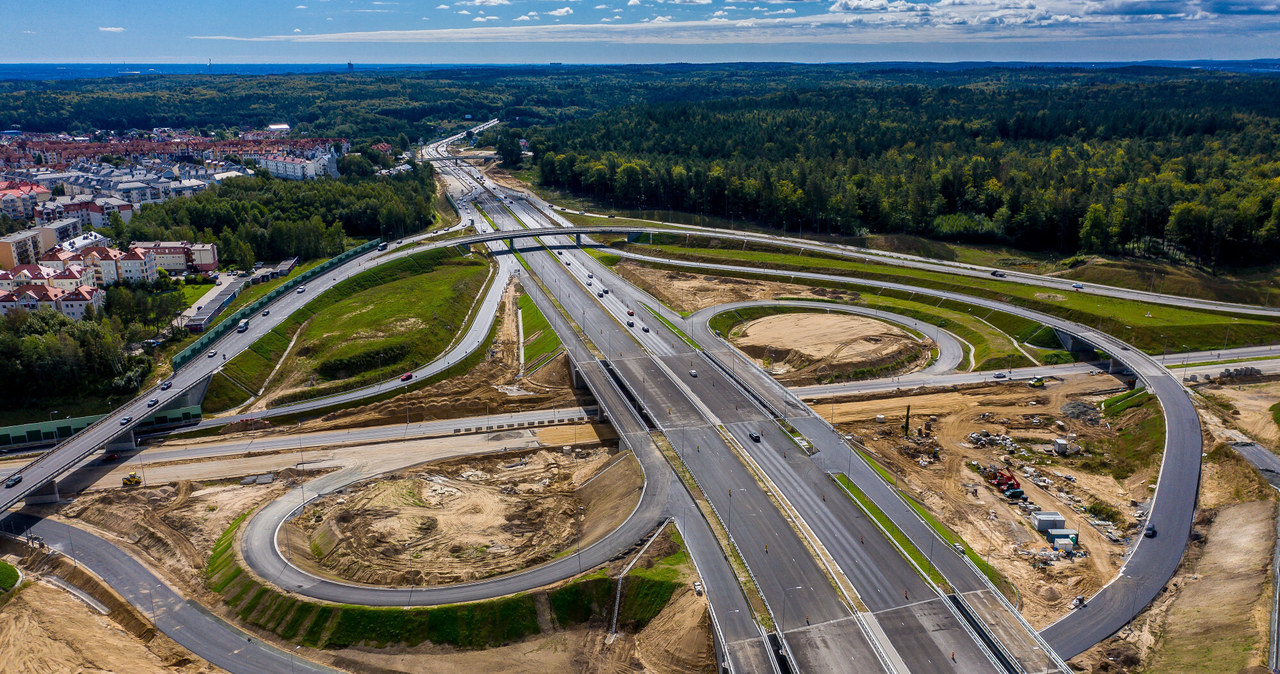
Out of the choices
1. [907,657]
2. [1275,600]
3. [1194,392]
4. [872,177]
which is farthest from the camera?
[872,177]

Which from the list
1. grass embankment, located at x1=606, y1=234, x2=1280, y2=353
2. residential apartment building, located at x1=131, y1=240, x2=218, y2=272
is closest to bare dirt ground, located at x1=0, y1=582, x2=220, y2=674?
residential apartment building, located at x1=131, y1=240, x2=218, y2=272

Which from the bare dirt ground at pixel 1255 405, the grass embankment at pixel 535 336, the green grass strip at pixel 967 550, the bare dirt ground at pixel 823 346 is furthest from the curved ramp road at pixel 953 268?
the green grass strip at pixel 967 550

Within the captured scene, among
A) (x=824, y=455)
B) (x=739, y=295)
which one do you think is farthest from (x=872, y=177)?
(x=824, y=455)

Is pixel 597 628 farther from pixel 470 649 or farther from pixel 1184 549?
pixel 1184 549

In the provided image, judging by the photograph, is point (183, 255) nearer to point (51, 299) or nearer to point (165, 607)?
point (51, 299)

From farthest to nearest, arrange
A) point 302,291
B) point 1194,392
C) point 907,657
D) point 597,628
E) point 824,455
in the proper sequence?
point 302,291 → point 1194,392 → point 824,455 → point 597,628 → point 907,657

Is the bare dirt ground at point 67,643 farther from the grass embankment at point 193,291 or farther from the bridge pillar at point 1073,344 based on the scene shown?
the bridge pillar at point 1073,344

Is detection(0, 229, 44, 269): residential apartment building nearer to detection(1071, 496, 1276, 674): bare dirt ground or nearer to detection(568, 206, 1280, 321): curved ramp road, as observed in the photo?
detection(568, 206, 1280, 321): curved ramp road
